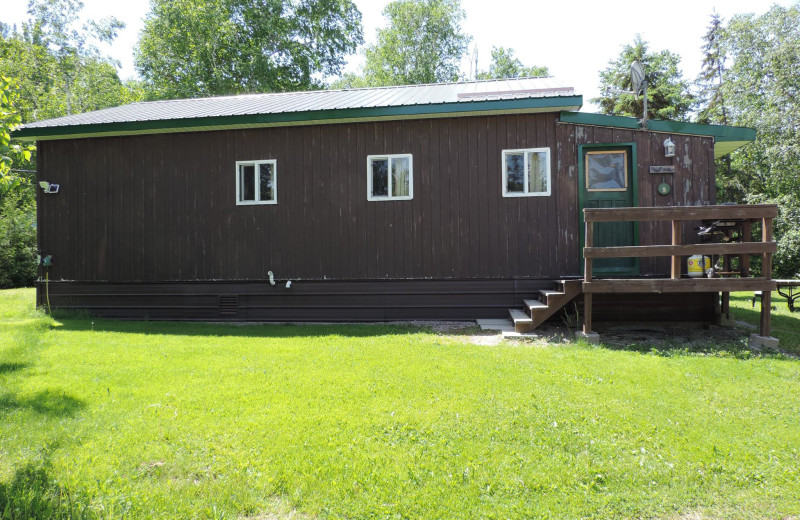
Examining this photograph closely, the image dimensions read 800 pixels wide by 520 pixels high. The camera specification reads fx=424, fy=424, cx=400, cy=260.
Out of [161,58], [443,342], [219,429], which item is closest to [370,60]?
[161,58]

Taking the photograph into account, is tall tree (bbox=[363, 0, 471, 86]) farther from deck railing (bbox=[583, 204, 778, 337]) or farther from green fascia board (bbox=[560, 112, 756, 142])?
deck railing (bbox=[583, 204, 778, 337])

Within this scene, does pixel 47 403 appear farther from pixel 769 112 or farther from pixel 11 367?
pixel 769 112

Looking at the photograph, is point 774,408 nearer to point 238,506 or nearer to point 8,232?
point 238,506

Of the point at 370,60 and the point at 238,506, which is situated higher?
the point at 370,60

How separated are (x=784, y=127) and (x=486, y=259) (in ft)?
54.2

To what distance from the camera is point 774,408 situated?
10.9 ft

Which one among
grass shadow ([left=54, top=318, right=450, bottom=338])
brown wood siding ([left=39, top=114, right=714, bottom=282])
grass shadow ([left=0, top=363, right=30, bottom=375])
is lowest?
grass shadow ([left=54, top=318, right=450, bottom=338])

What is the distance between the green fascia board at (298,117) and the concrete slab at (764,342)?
4.10 metres

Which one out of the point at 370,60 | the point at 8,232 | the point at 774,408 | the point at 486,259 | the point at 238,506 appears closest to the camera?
the point at 238,506

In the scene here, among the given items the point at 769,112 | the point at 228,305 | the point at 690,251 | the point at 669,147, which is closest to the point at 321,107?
the point at 228,305

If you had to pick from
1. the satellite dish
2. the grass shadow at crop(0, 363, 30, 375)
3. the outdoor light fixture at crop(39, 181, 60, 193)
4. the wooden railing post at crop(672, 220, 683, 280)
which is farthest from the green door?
the outdoor light fixture at crop(39, 181, 60, 193)

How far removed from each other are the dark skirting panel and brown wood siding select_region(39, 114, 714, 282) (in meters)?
0.19

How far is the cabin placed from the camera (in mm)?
7027

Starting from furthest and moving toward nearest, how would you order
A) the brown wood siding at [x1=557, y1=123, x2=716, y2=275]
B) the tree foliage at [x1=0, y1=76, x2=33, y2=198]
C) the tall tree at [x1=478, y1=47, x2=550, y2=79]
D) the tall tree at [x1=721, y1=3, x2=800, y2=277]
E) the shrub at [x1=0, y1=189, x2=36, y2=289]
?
the tall tree at [x1=478, y1=47, x2=550, y2=79], the tall tree at [x1=721, y1=3, x2=800, y2=277], the shrub at [x1=0, y1=189, x2=36, y2=289], the brown wood siding at [x1=557, y1=123, x2=716, y2=275], the tree foliage at [x1=0, y1=76, x2=33, y2=198]
